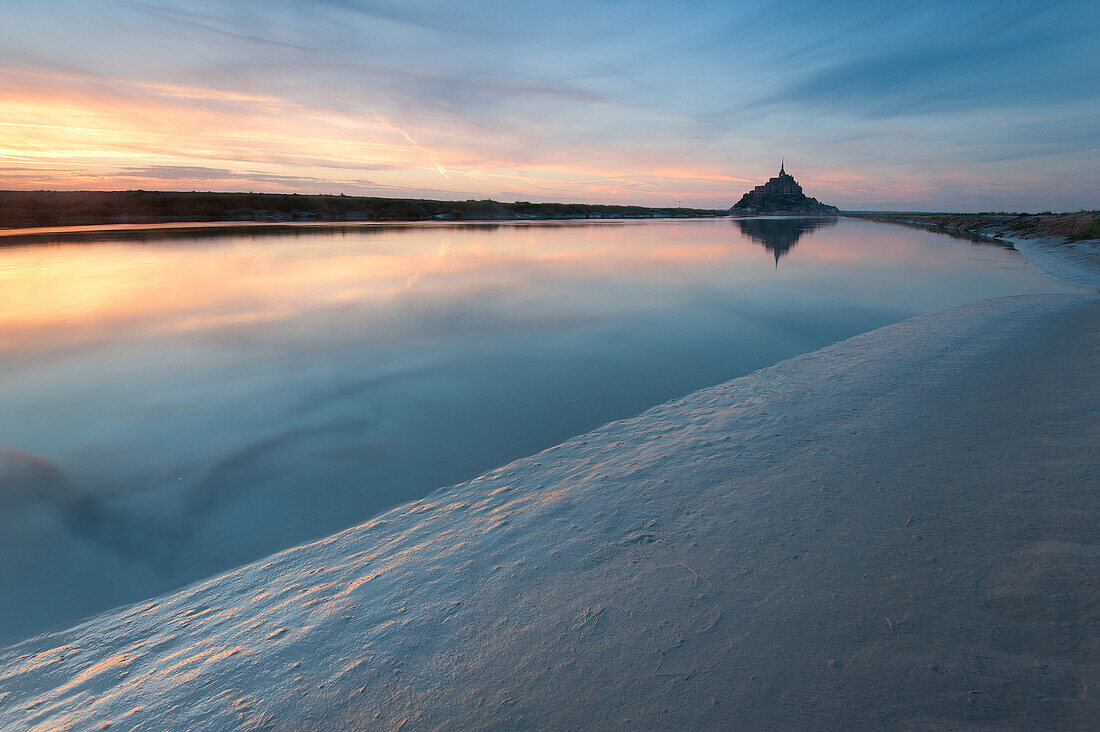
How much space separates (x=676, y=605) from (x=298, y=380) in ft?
23.6

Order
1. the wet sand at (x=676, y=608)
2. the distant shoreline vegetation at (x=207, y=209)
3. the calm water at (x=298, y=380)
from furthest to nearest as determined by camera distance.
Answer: the distant shoreline vegetation at (x=207, y=209)
the calm water at (x=298, y=380)
the wet sand at (x=676, y=608)

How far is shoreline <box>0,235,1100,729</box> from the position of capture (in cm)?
215

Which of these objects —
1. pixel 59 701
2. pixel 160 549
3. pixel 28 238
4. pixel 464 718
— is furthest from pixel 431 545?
pixel 28 238

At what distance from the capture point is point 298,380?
8.04m

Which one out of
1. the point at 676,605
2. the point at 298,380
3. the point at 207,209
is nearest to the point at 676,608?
the point at 676,605

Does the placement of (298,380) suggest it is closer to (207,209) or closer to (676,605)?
(676,605)

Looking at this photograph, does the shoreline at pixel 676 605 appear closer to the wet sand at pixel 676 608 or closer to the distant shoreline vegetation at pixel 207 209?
the wet sand at pixel 676 608

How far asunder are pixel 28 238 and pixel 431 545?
4545 cm

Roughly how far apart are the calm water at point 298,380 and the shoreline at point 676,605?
80 centimetres

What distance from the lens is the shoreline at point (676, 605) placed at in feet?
7.06

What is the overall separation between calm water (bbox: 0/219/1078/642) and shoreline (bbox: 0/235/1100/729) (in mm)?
799

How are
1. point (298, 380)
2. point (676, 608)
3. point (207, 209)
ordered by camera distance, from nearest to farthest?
point (676, 608) → point (298, 380) → point (207, 209)

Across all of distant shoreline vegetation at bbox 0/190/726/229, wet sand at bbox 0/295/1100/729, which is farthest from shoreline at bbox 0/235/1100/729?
distant shoreline vegetation at bbox 0/190/726/229

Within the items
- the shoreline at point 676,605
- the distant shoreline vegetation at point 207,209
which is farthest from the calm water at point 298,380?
the distant shoreline vegetation at point 207,209
